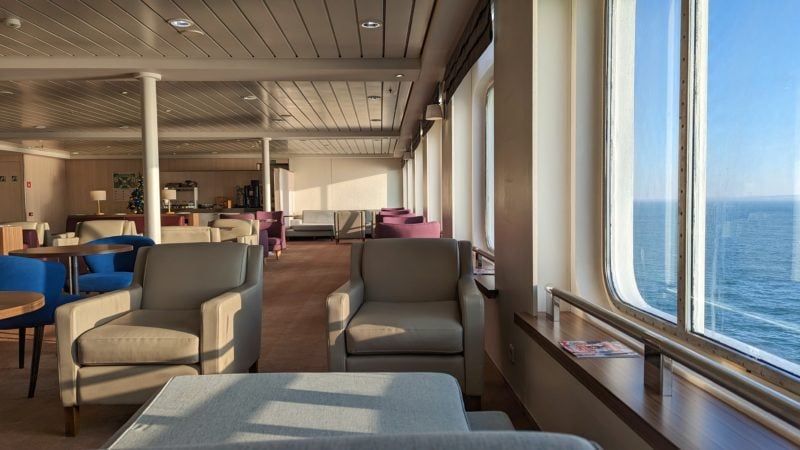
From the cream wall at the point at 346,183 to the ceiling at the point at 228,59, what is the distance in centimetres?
762

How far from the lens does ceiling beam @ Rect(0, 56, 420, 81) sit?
20.7 feet

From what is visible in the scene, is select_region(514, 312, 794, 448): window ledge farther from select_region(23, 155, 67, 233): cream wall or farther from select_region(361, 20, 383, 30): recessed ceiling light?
select_region(23, 155, 67, 233): cream wall

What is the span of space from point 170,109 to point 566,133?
834 centimetres

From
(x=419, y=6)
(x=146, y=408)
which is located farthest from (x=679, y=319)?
(x=419, y=6)

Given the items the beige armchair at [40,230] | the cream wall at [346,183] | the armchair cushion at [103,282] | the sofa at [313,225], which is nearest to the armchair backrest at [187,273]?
the armchair cushion at [103,282]

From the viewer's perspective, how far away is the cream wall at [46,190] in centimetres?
1639

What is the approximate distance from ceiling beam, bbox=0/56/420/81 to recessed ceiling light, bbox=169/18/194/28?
120 centimetres

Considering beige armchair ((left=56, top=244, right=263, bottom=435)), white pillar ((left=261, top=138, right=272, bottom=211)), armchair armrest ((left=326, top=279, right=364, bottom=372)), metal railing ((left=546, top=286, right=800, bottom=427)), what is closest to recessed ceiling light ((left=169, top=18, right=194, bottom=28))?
beige armchair ((left=56, top=244, right=263, bottom=435))

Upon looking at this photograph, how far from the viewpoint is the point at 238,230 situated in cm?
923

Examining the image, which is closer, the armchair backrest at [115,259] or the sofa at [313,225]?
the armchair backrest at [115,259]

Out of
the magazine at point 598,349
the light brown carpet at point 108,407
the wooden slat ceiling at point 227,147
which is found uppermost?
the wooden slat ceiling at point 227,147

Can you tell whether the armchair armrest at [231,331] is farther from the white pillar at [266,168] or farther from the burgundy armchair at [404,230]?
the white pillar at [266,168]

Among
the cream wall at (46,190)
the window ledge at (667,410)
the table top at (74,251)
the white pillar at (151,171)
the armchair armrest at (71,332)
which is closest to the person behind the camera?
the window ledge at (667,410)

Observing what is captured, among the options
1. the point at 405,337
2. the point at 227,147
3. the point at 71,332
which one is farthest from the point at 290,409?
the point at 227,147
